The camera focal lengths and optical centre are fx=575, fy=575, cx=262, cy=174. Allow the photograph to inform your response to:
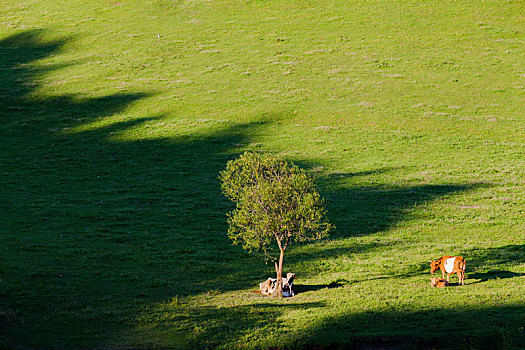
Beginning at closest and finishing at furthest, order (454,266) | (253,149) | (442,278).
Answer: (454,266)
(442,278)
(253,149)

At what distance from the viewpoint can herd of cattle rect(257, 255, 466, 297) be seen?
30812 millimetres

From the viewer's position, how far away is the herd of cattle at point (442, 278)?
30.8m

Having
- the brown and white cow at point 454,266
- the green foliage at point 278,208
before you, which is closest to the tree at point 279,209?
the green foliage at point 278,208

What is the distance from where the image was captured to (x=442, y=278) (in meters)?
31.4

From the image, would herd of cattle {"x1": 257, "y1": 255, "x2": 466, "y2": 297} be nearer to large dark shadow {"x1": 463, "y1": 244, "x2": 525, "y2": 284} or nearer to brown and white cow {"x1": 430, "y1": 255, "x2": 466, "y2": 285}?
brown and white cow {"x1": 430, "y1": 255, "x2": 466, "y2": 285}

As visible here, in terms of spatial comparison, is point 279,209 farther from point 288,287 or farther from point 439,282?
point 439,282

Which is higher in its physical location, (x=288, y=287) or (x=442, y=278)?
(x=288, y=287)

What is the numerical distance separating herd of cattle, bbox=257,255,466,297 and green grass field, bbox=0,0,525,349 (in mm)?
1269

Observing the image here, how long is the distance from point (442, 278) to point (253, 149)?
35695 mm

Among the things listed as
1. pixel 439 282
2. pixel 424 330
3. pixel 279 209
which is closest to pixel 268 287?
pixel 279 209

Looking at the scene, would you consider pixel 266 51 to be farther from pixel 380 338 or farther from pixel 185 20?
pixel 380 338

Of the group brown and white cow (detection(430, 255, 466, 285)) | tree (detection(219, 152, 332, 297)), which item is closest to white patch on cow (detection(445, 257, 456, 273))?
brown and white cow (detection(430, 255, 466, 285))

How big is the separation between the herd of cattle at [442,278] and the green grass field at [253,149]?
1.27 meters

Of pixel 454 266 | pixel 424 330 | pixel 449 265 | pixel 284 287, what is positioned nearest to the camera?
pixel 424 330
